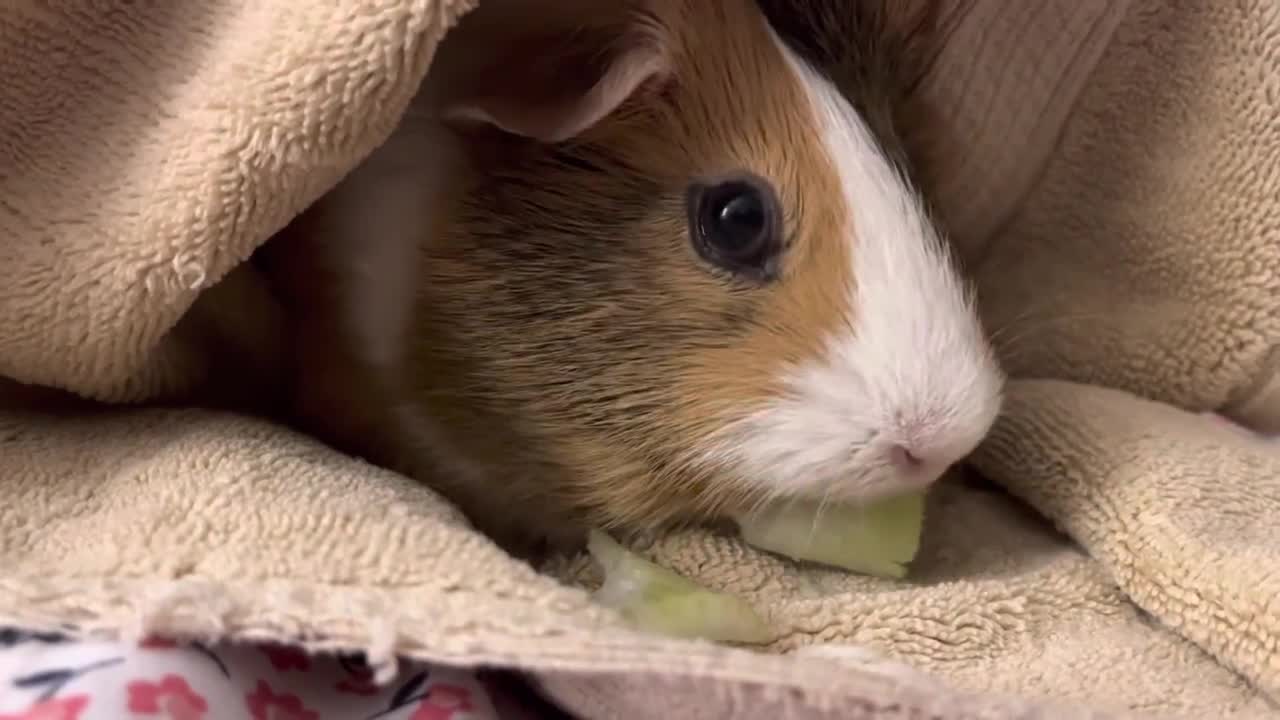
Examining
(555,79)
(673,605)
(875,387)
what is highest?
(555,79)

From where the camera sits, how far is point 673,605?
0.84 metres

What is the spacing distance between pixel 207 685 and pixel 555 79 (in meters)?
0.44

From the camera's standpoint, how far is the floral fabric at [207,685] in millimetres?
651

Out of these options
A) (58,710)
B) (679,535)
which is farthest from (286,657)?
(679,535)

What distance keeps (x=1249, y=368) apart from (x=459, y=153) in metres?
0.65

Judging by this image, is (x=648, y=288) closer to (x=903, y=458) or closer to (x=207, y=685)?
(x=903, y=458)

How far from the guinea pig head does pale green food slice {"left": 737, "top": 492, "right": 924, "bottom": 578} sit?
1.2 inches

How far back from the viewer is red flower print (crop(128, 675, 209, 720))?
65 cm

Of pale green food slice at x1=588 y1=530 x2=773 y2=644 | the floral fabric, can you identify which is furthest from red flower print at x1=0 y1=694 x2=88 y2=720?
pale green food slice at x1=588 y1=530 x2=773 y2=644

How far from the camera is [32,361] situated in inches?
33.8

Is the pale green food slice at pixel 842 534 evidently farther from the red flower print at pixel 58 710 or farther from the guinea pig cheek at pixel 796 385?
the red flower print at pixel 58 710

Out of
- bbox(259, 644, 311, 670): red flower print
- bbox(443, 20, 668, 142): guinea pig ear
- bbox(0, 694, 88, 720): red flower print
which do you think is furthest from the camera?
bbox(443, 20, 668, 142): guinea pig ear

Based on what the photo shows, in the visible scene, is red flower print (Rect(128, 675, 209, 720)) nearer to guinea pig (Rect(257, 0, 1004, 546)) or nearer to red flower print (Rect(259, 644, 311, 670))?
red flower print (Rect(259, 644, 311, 670))

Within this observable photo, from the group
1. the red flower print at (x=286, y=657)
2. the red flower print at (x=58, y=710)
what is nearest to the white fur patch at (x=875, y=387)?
the red flower print at (x=286, y=657)
